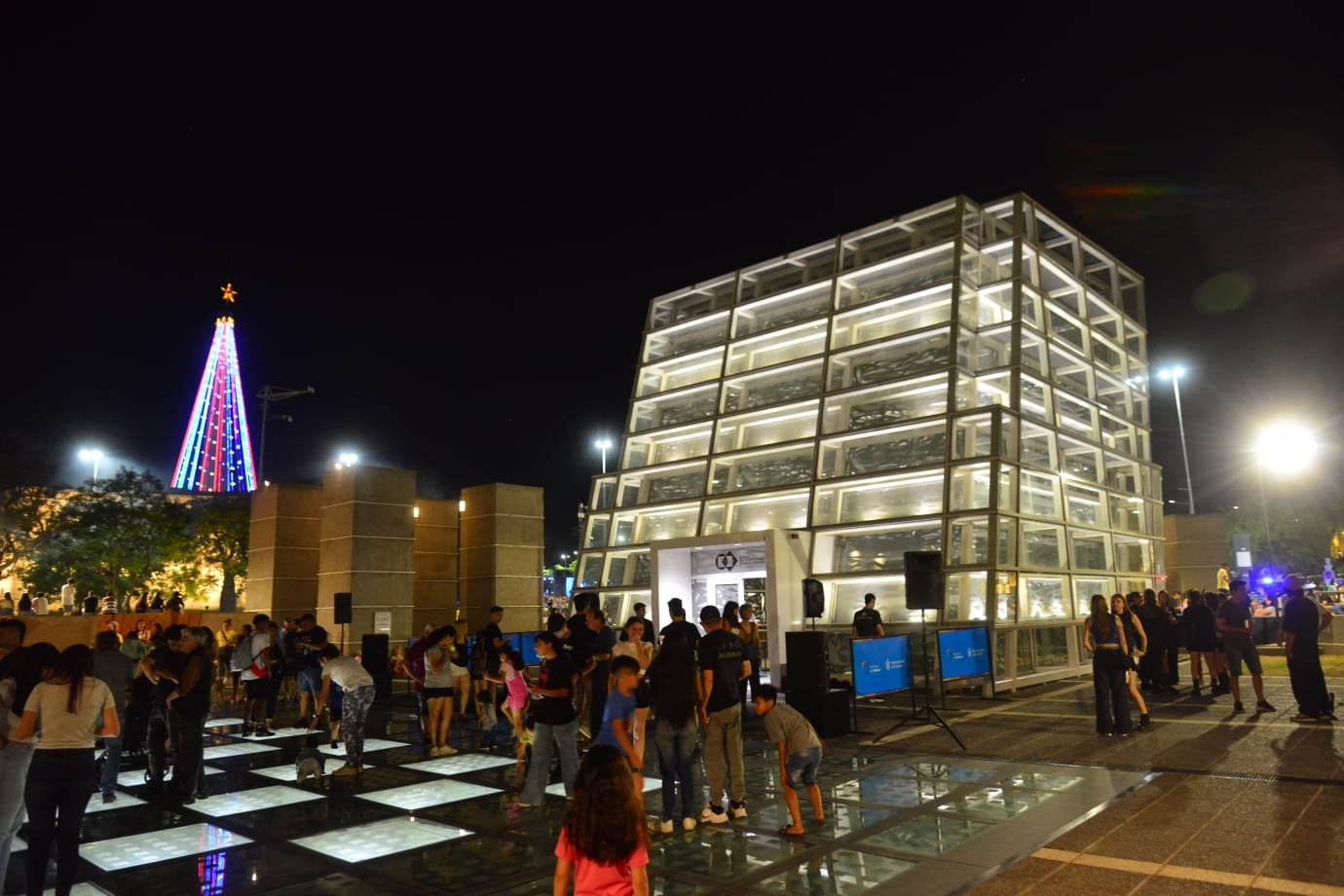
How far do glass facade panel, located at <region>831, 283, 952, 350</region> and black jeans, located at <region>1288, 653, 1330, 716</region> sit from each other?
11532 mm

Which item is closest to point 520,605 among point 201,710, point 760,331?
point 760,331

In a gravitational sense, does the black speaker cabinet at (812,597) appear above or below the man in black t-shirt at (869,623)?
above

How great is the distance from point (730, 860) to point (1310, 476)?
70996 mm

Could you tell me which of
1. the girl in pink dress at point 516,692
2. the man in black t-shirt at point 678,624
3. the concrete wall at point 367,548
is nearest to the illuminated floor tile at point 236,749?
the girl in pink dress at point 516,692

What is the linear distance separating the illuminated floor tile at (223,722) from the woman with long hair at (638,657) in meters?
10.5

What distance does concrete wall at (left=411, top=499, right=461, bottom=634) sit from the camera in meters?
29.8

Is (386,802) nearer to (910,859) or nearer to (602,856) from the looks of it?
(910,859)

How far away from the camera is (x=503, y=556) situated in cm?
2723

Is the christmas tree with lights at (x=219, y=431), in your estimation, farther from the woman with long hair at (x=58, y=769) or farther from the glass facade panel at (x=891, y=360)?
the woman with long hair at (x=58, y=769)

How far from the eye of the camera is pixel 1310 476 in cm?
5997

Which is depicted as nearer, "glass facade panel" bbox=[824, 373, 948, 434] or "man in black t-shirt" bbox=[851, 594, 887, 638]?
"man in black t-shirt" bbox=[851, 594, 887, 638]

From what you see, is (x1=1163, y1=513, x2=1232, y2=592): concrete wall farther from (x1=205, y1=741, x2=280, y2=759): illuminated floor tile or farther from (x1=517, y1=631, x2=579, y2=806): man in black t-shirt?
(x1=205, y1=741, x2=280, y2=759): illuminated floor tile

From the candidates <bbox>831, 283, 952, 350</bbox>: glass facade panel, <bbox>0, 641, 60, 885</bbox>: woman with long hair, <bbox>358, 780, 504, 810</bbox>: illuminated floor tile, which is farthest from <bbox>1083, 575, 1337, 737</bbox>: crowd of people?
<bbox>0, 641, 60, 885</bbox>: woman with long hair

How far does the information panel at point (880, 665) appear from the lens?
1391 cm
